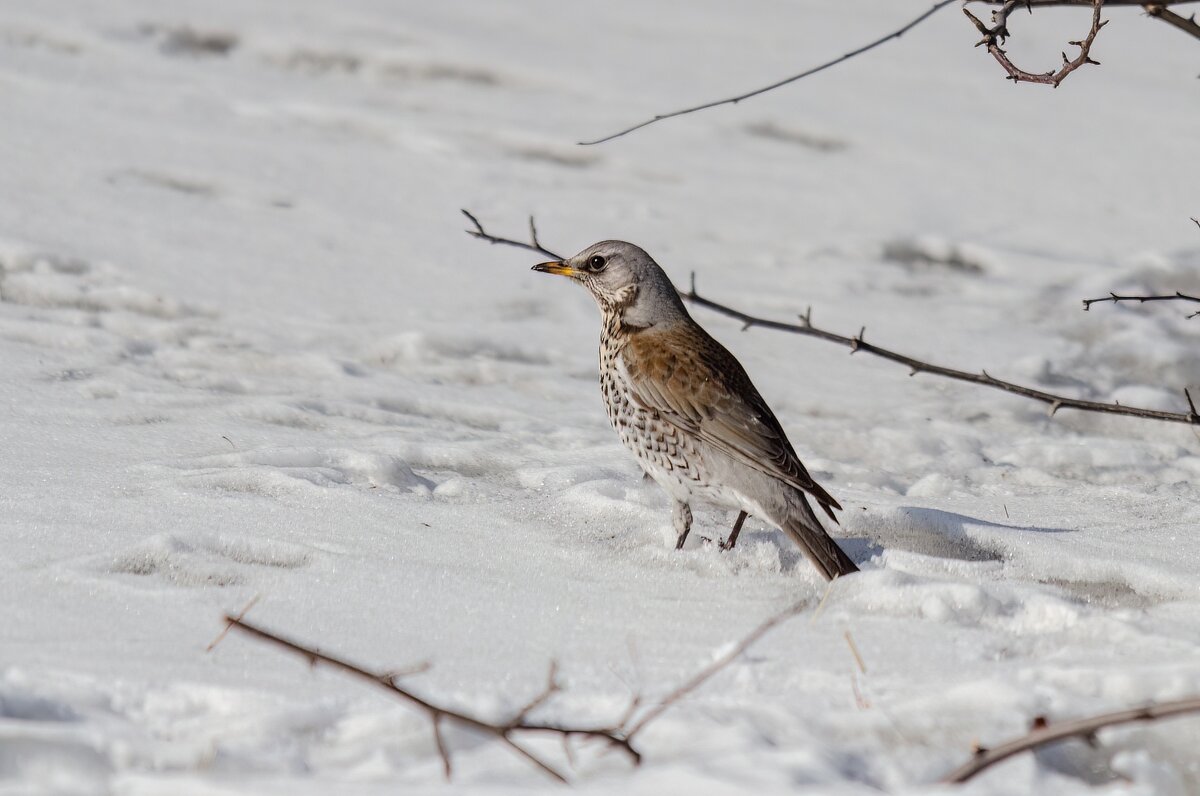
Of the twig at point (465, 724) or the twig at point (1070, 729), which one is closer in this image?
the twig at point (1070, 729)

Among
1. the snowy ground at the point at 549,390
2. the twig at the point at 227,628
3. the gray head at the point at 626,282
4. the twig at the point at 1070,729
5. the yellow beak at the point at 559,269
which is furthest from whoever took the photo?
the yellow beak at the point at 559,269

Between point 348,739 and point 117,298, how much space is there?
447 centimetres

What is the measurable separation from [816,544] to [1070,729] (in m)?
1.72

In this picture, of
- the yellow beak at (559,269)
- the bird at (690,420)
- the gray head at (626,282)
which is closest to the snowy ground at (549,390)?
the bird at (690,420)

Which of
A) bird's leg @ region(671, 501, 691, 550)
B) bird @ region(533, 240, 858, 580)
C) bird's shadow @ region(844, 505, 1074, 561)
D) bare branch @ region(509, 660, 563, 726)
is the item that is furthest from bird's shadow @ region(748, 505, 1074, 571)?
bare branch @ region(509, 660, 563, 726)

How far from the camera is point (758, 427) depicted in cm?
458

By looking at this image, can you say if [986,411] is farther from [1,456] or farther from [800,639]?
[1,456]

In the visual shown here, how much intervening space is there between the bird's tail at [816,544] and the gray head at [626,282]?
112 cm

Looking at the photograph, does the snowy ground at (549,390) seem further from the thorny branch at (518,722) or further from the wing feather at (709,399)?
the wing feather at (709,399)

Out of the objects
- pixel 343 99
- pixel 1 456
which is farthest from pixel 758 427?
pixel 343 99

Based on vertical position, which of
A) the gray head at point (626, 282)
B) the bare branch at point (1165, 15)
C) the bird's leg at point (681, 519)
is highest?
the bare branch at point (1165, 15)

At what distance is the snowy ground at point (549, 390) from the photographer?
2.90 metres

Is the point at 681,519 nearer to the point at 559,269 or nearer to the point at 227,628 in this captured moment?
the point at 559,269

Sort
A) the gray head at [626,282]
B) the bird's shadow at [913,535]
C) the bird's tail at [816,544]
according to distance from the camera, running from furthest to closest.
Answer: the gray head at [626,282] < the bird's shadow at [913,535] < the bird's tail at [816,544]
